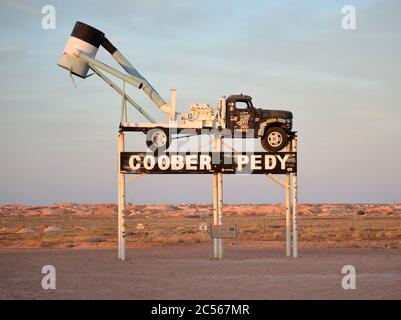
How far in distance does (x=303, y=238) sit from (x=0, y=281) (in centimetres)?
2751

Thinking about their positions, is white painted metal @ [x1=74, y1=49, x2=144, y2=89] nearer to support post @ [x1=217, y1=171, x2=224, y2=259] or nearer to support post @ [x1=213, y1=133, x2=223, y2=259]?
support post @ [x1=213, y1=133, x2=223, y2=259]

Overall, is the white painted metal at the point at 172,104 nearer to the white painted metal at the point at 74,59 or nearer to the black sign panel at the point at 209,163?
the black sign panel at the point at 209,163

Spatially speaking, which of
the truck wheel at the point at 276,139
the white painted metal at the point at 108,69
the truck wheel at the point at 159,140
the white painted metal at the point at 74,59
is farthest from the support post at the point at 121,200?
the truck wheel at the point at 276,139

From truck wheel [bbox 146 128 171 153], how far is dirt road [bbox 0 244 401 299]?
4689 mm

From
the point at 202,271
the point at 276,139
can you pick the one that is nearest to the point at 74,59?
the point at 276,139

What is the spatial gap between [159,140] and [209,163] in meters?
2.29

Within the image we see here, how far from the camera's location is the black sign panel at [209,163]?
31.1 meters

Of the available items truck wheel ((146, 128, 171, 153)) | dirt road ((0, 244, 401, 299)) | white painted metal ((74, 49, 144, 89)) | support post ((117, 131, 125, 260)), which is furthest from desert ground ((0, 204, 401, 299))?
white painted metal ((74, 49, 144, 89))

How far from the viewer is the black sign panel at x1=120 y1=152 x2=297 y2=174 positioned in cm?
3114

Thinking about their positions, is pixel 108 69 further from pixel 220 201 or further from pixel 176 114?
pixel 220 201
